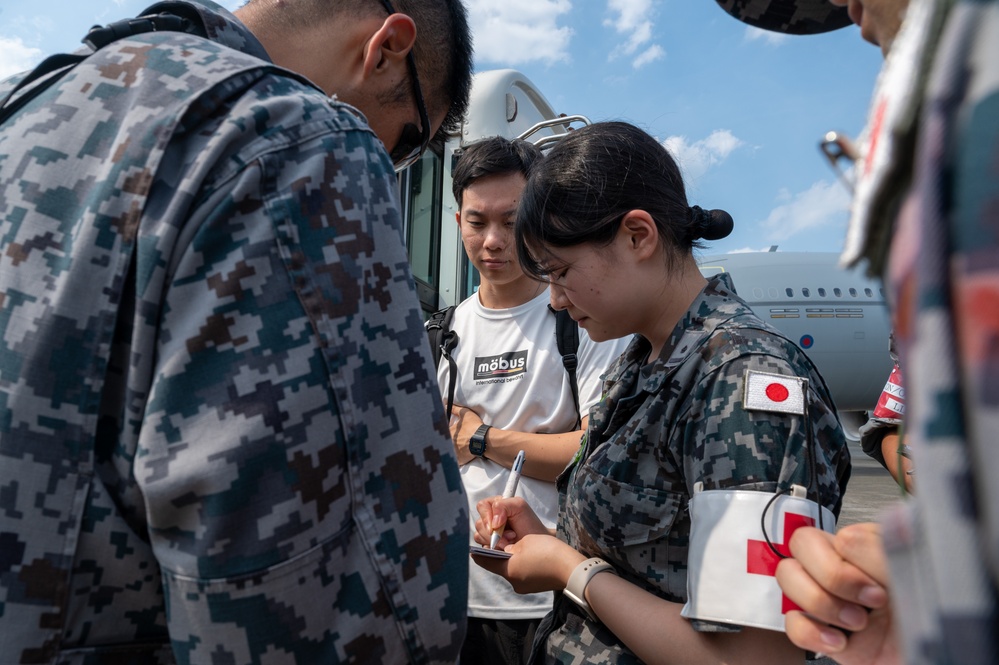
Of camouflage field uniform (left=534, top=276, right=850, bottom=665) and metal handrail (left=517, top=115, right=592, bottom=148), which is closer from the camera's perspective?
camouflage field uniform (left=534, top=276, right=850, bottom=665)

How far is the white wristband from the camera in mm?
1433

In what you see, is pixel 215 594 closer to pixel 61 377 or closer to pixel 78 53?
pixel 61 377

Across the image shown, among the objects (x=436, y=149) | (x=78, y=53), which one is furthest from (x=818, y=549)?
(x=436, y=149)

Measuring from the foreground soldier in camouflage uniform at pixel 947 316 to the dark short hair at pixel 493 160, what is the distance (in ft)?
7.62

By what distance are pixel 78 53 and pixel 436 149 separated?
3.39 metres

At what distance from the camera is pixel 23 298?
853mm

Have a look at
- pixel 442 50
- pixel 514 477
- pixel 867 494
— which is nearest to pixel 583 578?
pixel 514 477

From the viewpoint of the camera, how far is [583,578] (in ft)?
4.72

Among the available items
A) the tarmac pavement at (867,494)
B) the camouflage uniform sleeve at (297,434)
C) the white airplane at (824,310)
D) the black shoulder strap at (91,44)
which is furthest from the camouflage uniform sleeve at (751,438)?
the white airplane at (824,310)

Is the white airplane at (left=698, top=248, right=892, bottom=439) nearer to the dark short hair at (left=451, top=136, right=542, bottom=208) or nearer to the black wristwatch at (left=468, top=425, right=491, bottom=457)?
the dark short hair at (left=451, top=136, right=542, bottom=208)

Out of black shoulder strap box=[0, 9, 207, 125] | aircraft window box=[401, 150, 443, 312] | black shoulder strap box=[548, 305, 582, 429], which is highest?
black shoulder strap box=[0, 9, 207, 125]

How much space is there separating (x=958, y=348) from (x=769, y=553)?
947 millimetres

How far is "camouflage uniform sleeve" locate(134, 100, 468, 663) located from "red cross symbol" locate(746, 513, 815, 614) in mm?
490

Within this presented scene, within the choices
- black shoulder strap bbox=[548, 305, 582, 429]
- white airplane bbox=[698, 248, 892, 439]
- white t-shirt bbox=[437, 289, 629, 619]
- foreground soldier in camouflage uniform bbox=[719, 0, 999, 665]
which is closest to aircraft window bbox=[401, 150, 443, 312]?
white t-shirt bbox=[437, 289, 629, 619]
